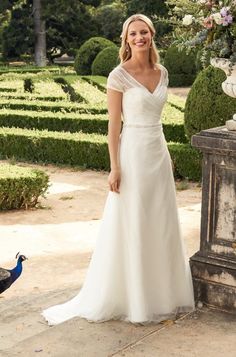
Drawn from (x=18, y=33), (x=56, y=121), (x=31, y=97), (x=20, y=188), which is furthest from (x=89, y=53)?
(x=20, y=188)

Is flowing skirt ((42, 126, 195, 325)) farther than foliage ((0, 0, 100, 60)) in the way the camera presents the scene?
No

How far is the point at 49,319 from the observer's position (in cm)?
501

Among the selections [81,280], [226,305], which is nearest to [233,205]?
[226,305]

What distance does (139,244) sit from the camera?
4.64m

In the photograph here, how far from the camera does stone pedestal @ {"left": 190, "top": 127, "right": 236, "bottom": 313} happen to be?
4.63m

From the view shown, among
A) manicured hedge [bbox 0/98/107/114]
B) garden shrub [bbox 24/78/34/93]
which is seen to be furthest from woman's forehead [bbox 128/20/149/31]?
garden shrub [bbox 24/78/34/93]

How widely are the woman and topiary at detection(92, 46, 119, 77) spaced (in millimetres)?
20665

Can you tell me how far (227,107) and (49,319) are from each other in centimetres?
638

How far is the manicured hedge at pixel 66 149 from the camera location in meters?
11.1

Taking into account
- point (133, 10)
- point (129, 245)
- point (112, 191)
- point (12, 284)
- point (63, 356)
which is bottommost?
point (12, 284)

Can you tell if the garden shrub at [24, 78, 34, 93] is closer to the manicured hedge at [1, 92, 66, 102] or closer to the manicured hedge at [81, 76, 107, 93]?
the manicured hedge at [81, 76, 107, 93]

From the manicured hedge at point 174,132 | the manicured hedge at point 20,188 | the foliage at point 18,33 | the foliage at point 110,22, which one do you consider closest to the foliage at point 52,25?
the foliage at point 18,33

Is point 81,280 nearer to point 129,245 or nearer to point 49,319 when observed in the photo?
point 49,319

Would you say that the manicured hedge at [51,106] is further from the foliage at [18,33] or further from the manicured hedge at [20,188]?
the foliage at [18,33]
